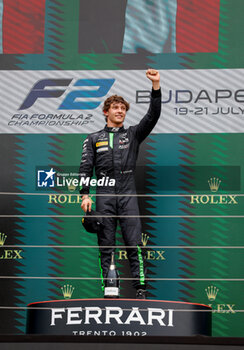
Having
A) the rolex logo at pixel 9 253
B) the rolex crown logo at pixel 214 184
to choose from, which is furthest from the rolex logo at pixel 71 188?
the rolex crown logo at pixel 214 184

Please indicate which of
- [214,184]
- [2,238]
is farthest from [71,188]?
[214,184]

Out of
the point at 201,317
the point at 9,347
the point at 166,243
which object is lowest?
the point at 9,347

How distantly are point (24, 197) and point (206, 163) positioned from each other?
0.86m

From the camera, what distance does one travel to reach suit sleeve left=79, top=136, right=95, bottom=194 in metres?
2.72

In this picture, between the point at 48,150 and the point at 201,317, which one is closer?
the point at 201,317

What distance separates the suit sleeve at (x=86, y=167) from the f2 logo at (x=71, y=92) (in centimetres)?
49

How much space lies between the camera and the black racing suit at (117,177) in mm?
2723

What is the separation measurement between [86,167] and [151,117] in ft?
1.11

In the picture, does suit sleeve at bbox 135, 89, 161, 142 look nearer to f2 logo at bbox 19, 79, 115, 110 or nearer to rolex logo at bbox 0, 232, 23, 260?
f2 logo at bbox 19, 79, 115, 110

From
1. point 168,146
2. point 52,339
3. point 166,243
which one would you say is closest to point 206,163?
point 168,146

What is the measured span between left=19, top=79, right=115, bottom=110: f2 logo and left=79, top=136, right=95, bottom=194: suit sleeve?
0.49 metres

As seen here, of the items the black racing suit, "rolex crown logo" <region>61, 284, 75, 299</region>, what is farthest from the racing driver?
"rolex crown logo" <region>61, 284, 75, 299</region>

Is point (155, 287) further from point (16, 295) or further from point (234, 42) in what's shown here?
point (234, 42)

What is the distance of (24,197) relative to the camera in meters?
3.30
